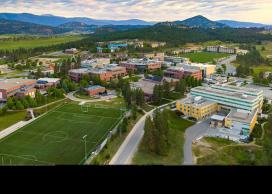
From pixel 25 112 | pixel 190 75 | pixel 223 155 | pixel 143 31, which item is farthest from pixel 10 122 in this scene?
pixel 143 31

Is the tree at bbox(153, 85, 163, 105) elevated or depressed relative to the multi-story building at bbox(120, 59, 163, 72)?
depressed

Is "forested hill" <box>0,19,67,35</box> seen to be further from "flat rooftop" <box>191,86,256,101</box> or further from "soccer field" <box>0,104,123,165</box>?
"flat rooftop" <box>191,86,256,101</box>

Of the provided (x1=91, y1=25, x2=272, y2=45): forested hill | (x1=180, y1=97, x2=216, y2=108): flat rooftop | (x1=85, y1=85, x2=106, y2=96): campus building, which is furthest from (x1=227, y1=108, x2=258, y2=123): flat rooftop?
(x1=91, y1=25, x2=272, y2=45): forested hill

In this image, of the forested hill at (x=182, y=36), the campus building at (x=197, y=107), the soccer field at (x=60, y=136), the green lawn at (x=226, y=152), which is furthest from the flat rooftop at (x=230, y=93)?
the forested hill at (x=182, y=36)

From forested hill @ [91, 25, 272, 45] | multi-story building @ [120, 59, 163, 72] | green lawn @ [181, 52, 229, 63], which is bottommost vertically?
multi-story building @ [120, 59, 163, 72]

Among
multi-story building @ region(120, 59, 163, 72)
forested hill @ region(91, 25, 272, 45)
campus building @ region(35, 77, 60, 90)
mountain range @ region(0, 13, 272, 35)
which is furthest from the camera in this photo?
mountain range @ region(0, 13, 272, 35)

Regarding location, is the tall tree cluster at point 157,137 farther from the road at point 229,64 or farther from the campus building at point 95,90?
the road at point 229,64
